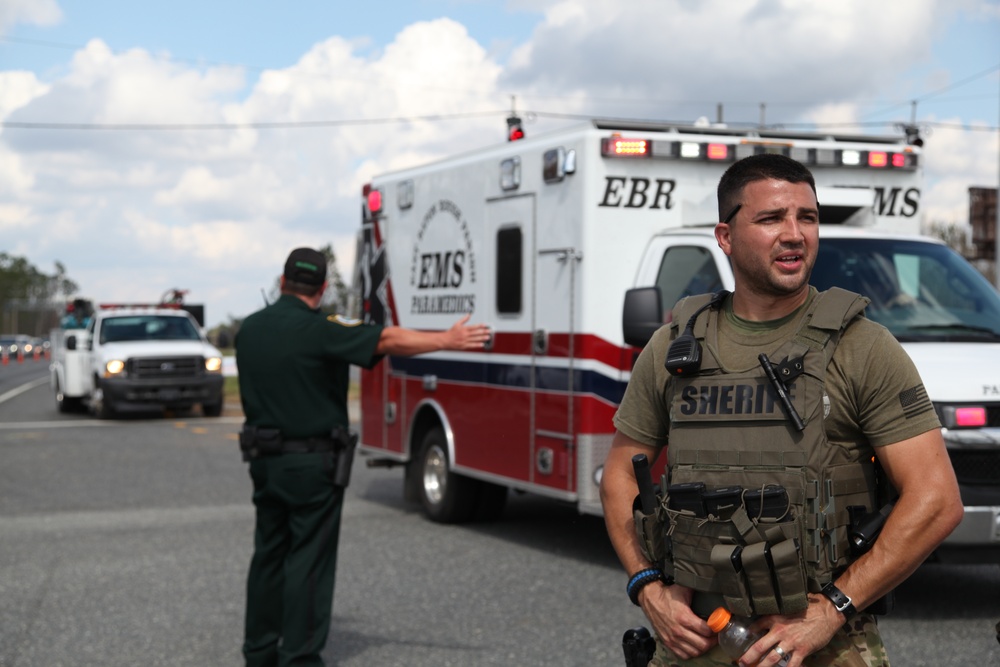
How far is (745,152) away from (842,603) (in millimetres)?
6242

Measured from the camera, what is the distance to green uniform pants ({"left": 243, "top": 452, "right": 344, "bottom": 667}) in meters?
5.72

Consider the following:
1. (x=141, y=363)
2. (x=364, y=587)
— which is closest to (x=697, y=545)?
(x=364, y=587)

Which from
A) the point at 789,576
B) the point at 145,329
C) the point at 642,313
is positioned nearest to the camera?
the point at 789,576

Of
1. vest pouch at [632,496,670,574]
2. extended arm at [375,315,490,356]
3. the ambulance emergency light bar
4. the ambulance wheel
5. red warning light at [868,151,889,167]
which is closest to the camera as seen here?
vest pouch at [632,496,670,574]

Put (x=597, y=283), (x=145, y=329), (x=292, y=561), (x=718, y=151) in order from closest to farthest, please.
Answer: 1. (x=292, y=561)
2. (x=597, y=283)
3. (x=718, y=151)
4. (x=145, y=329)

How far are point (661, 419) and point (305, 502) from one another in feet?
9.81

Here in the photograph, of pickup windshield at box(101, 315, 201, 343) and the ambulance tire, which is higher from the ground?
pickup windshield at box(101, 315, 201, 343)

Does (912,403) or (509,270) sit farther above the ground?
(509,270)

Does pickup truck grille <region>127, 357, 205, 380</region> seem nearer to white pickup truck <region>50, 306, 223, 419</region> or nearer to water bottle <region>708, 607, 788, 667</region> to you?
white pickup truck <region>50, 306, 223, 419</region>

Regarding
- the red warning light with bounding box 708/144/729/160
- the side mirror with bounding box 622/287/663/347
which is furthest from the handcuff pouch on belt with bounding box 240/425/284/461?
the red warning light with bounding box 708/144/729/160

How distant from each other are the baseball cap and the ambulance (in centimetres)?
182

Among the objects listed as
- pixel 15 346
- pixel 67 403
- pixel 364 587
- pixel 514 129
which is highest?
pixel 514 129

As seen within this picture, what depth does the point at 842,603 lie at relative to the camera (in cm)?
269

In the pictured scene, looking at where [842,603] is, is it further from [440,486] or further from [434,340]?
[440,486]
